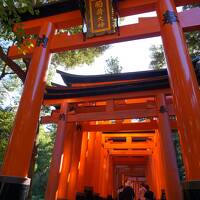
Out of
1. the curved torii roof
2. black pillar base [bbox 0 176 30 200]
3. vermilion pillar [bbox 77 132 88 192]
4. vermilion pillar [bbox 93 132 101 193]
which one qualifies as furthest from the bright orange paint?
vermilion pillar [bbox 93 132 101 193]

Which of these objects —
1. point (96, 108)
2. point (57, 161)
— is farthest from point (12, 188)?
point (96, 108)

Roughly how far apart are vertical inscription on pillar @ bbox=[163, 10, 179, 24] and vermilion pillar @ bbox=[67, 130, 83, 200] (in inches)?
270

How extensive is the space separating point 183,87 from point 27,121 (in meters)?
3.20

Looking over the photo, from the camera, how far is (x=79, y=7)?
5820mm

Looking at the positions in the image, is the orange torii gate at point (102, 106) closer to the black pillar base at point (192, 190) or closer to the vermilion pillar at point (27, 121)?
the vermilion pillar at point (27, 121)

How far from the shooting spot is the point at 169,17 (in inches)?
183

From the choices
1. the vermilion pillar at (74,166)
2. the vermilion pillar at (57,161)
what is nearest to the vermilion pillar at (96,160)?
the vermilion pillar at (74,166)

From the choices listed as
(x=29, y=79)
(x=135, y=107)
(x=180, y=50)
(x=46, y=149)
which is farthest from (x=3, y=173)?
(x=46, y=149)

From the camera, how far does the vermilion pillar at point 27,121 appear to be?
13.6ft

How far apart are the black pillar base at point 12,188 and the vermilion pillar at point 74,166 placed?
224 inches

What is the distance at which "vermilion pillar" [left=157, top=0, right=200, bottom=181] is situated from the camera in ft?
11.1

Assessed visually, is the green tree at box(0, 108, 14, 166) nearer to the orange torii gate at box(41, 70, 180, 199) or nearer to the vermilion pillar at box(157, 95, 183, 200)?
the orange torii gate at box(41, 70, 180, 199)

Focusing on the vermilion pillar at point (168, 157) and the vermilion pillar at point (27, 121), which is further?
the vermilion pillar at point (168, 157)

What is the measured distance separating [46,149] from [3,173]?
24.9 metres
